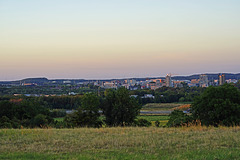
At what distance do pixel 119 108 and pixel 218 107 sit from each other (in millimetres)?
11011

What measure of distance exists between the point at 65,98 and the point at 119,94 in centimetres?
Result: 6898

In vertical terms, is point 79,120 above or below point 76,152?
below

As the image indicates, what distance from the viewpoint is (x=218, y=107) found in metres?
24.8

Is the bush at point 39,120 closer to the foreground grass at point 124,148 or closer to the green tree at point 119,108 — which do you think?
the green tree at point 119,108

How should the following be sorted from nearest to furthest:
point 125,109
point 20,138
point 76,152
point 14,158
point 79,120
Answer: point 14,158 < point 76,152 < point 20,138 < point 79,120 < point 125,109

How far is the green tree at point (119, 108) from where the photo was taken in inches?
1200

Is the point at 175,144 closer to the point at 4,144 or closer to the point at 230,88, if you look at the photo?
the point at 4,144

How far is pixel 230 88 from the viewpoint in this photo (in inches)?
1082

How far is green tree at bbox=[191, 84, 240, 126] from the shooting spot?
24531 millimetres

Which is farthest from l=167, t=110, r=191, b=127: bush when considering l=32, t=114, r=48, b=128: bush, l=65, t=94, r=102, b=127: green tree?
l=32, t=114, r=48, b=128: bush

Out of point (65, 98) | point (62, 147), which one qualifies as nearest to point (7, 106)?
point (62, 147)

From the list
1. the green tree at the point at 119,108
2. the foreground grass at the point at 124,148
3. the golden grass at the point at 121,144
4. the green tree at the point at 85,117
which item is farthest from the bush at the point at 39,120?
the golden grass at the point at 121,144

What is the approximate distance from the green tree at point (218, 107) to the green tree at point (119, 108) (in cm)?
711

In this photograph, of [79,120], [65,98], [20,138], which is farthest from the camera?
[65,98]
